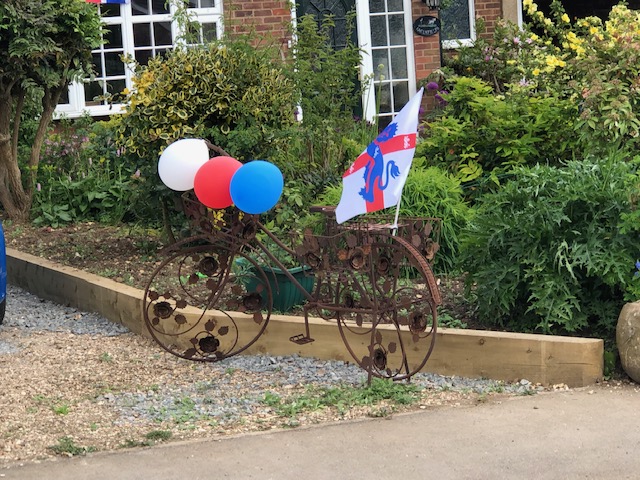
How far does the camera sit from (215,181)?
17.3ft

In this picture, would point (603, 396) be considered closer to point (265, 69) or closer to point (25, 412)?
point (25, 412)

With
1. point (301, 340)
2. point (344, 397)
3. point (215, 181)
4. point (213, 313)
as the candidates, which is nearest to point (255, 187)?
point (215, 181)

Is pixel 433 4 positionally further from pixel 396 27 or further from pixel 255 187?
pixel 255 187

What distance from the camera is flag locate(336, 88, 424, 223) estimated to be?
4.80 metres

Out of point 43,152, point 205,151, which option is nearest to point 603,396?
point 205,151

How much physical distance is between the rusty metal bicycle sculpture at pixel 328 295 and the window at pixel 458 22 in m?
7.43

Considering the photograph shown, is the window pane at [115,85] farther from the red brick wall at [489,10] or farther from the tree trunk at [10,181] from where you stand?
the red brick wall at [489,10]

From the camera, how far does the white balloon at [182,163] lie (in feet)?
17.8

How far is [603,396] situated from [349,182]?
1.62 m

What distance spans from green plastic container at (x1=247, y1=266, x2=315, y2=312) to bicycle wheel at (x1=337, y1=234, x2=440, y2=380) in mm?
581

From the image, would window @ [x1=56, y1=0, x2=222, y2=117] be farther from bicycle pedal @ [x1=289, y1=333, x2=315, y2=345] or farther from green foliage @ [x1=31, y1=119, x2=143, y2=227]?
bicycle pedal @ [x1=289, y1=333, x2=315, y2=345]

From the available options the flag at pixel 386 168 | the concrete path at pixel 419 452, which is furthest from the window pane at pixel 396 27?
the concrete path at pixel 419 452

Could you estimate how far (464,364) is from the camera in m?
5.27

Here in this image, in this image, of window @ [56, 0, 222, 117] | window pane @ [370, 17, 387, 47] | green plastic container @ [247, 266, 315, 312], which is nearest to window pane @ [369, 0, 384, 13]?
window pane @ [370, 17, 387, 47]
